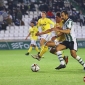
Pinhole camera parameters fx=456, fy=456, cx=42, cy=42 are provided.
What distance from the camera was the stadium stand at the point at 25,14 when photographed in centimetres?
3388

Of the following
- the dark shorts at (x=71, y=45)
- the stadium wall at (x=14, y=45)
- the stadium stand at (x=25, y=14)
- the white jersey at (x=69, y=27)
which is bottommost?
the stadium wall at (x=14, y=45)

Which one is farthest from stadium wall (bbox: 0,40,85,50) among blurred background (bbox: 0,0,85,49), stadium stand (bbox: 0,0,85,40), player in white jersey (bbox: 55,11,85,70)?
player in white jersey (bbox: 55,11,85,70)

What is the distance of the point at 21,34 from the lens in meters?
34.1

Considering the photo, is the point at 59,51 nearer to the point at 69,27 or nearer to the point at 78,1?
the point at 69,27

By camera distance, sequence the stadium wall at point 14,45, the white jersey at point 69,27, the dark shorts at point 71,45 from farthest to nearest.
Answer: the stadium wall at point 14,45 < the dark shorts at point 71,45 < the white jersey at point 69,27

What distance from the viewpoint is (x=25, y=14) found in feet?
→ 116

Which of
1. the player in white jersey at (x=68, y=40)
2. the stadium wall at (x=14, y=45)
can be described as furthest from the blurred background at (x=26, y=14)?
the player in white jersey at (x=68, y=40)

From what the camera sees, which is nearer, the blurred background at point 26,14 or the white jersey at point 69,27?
the white jersey at point 69,27

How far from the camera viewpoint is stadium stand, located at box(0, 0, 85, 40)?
3388cm

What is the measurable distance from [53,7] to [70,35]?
22.8 meters

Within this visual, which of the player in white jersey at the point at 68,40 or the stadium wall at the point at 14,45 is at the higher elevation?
the player in white jersey at the point at 68,40

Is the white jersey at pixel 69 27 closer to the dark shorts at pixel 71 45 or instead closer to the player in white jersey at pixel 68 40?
the player in white jersey at pixel 68 40

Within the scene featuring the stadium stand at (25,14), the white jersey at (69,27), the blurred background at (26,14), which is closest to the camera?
the white jersey at (69,27)

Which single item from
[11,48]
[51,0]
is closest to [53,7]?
[51,0]
